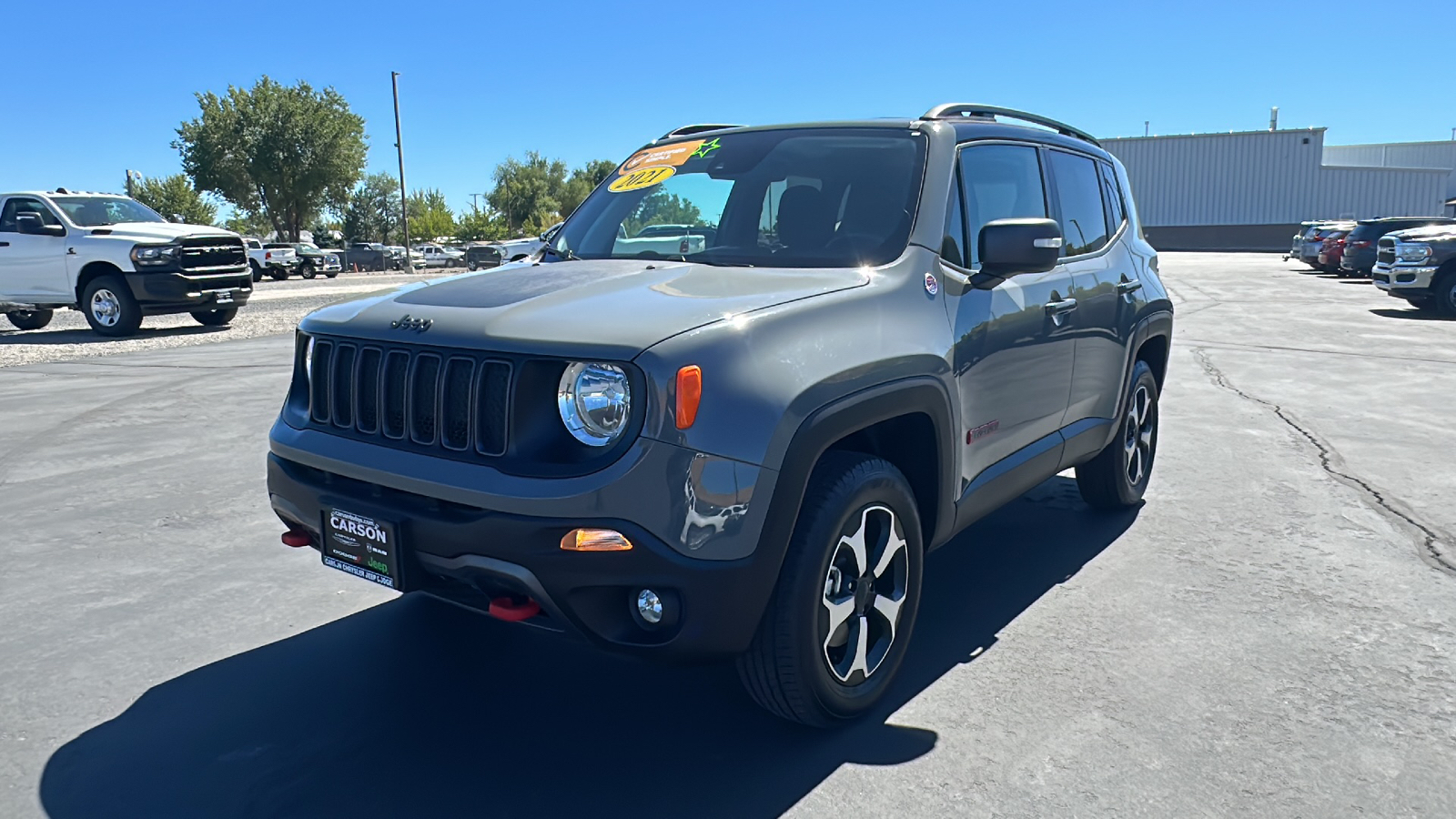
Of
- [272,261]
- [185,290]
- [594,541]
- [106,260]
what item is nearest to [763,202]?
→ [594,541]

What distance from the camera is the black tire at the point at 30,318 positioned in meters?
17.5

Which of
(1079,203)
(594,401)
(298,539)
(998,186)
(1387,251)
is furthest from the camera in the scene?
(1387,251)

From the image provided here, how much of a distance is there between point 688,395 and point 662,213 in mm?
1793

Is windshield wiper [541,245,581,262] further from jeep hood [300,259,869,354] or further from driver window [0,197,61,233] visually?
driver window [0,197,61,233]

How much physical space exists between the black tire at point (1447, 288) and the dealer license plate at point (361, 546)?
18.9 metres

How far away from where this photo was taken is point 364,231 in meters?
102

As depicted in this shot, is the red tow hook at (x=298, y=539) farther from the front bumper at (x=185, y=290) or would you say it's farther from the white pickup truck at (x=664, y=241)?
the front bumper at (x=185, y=290)

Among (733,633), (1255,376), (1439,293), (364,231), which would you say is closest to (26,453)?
(733,633)

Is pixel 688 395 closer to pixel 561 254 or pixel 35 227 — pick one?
pixel 561 254

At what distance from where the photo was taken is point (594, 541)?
2.62 m

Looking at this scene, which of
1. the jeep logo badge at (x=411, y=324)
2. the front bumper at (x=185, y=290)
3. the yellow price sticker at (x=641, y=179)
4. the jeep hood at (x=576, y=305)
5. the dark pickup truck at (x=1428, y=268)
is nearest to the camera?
the jeep hood at (x=576, y=305)

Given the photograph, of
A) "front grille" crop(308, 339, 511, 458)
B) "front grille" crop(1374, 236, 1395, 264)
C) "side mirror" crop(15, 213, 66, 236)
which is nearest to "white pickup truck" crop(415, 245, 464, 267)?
"side mirror" crop(15, 213, 66, 236)

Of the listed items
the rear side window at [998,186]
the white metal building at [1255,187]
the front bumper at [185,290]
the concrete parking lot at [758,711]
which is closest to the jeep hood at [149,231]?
the front bumper at [185,290]

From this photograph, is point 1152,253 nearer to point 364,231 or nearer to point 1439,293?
point 1439,293
